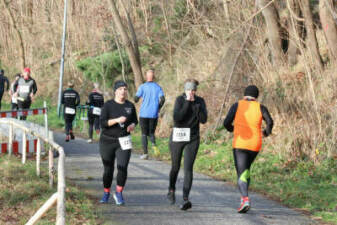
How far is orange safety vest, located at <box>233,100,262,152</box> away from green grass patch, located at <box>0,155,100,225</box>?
2312 millimetres

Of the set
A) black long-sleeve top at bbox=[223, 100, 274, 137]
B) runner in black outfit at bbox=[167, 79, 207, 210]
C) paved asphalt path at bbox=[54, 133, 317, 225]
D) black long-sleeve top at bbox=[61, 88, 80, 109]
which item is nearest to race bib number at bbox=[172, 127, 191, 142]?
runner in black outfit at bbox=[167, 79, 207, 210]

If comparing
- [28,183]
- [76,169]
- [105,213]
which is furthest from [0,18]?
[105,213]

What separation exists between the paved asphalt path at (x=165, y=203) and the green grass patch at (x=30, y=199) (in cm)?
30

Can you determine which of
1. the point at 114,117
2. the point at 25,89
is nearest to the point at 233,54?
the point at 25,89

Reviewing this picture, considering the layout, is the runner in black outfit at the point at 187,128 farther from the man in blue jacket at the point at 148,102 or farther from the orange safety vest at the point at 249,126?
the man in blue jacket at the point at 148,102

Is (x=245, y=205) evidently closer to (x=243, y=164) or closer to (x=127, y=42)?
(x=243, y=164)

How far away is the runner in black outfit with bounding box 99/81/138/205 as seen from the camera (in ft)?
25.7

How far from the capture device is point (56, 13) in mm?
18719

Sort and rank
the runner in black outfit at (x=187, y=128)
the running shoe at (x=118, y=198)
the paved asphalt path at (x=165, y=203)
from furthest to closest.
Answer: the running shoe at (x=118, y=198) → the runner in black outfit at (x=187, y=128) → the paved asphalt path at (x=165, y=203)

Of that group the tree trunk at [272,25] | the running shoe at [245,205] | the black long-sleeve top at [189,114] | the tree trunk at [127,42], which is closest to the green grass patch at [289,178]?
the running shoe at [245,205]

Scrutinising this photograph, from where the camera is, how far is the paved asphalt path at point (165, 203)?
7.35 metres

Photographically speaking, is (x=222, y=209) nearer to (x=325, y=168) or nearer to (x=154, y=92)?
(x=325, y=168)

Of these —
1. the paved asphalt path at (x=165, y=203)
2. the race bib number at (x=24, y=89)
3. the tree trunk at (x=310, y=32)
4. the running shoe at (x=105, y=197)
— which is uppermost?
the tree trunk at (x=310, y=32)

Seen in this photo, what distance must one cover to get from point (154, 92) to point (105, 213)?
18.0ft
